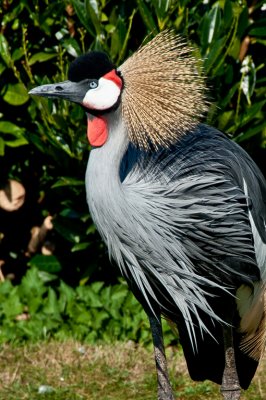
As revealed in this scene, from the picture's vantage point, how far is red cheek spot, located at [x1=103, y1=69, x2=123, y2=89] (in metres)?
3.26

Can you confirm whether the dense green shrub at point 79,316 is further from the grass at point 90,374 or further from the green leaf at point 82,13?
the green leaf at point 82,13

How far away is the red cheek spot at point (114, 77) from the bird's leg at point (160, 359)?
0.81 m

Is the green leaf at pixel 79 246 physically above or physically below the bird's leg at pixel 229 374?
below

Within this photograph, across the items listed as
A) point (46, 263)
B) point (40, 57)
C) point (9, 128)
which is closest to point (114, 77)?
point (40, 57)

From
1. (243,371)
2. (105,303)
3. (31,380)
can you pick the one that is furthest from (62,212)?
(243,371)

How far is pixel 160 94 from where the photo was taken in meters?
3.38

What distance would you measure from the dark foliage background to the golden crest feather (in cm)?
95

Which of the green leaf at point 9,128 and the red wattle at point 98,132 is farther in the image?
the green leaf at point 9,128

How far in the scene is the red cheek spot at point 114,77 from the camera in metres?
3.26

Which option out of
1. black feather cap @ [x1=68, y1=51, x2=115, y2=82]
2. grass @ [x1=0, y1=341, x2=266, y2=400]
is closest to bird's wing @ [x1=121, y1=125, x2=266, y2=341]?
black feather cap @ [x1=68, y1=51, x2=115, y2=82]

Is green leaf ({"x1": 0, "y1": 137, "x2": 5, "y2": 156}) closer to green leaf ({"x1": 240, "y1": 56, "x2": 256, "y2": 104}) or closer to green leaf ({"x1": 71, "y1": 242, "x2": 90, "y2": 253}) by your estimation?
green leaf ({"x1": 71, "y1": 242, "x2": 90, "y2": 253})

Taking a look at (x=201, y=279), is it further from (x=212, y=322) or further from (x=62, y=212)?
(x=62, y=212)

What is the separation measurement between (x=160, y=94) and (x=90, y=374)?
1.43 meters

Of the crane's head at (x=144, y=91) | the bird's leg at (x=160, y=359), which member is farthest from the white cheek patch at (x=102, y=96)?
the bird's leg at (x=160, y=359)
